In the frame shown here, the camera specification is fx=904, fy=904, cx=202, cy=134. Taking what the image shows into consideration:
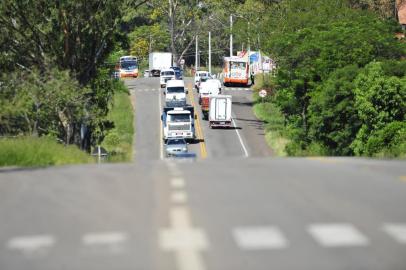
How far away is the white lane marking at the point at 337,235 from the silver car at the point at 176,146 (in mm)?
51696

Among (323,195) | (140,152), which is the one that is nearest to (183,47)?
(140,152)

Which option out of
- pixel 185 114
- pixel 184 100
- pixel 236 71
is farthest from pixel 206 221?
pixel 236 71

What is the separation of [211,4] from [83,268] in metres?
119

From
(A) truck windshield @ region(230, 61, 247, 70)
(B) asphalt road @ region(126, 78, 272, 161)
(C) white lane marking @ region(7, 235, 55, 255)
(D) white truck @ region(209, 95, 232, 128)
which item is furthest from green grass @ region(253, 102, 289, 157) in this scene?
(C) white lane marking @ region(7, 235, 55, 255)

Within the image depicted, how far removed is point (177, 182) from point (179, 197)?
5.73ft

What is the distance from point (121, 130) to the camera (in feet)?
241

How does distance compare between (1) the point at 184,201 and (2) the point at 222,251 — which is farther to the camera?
(1) the point at 184,201

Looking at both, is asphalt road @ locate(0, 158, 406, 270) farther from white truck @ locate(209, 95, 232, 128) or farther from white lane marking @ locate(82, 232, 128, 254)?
white truck @ locate(209, 95, 232, 128)

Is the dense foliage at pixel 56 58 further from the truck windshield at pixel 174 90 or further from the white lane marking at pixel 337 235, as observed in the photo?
the white lane marking at pixel 337 235

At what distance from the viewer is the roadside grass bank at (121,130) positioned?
6309 centimetres

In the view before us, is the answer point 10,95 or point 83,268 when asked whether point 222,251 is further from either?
point 10,95

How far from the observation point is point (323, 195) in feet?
39.5

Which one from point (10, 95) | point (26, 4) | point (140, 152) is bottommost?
point (140, 152)

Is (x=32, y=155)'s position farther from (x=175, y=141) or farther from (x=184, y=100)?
(x=184, y=100)
